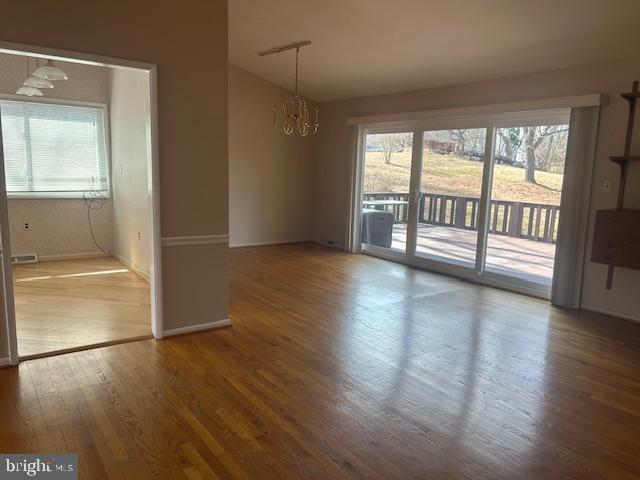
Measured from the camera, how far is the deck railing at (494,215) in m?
4.95

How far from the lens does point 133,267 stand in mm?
5816

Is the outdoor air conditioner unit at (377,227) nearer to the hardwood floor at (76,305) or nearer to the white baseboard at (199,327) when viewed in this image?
the hardwood floor at (76,305)

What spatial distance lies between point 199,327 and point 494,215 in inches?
142

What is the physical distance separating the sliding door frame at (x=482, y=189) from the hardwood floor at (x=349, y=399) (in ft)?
4.02

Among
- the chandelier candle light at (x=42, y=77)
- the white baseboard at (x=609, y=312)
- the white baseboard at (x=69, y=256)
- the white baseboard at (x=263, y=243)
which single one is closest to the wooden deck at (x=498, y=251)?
the white baseboard at (x=609, y=312)

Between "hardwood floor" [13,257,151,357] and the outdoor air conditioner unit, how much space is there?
3499 mm

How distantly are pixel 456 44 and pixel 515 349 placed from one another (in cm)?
302

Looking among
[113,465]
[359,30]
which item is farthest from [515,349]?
[359,30]

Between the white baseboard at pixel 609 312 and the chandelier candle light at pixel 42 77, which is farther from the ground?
the chandelier candle light at pixel 42 77

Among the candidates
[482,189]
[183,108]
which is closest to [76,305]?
[183,108]

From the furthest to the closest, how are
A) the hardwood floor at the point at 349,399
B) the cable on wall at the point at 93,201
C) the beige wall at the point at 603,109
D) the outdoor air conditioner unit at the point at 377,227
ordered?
the outdoor air conditioner unit at the point at 377,227, the cable on wall at the point at 93,201, the beige wall at the point at 603,109, the hardwood floor at the point at 349,399

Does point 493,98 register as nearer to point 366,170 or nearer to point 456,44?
point 456,44

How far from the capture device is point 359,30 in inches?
193

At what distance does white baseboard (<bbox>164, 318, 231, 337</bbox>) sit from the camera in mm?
3640
